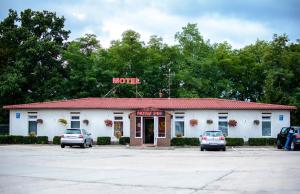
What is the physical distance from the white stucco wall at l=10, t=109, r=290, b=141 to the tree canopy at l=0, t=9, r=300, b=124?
9.35 meters

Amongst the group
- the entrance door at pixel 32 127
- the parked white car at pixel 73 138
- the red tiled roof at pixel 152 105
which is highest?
the red tiled roof at pixel 152 105

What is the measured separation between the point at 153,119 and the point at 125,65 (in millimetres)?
16088

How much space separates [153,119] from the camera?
39.9 m

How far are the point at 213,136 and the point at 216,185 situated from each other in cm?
1873

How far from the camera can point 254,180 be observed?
1323 centimetres

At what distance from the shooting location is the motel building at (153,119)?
3941cm

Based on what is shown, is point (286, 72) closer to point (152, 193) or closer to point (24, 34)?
point (24, 34)

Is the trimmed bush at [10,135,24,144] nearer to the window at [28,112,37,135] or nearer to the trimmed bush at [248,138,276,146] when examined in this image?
the window at [28,112,37,135]

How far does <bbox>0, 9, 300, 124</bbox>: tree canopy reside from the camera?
5156 centimetres

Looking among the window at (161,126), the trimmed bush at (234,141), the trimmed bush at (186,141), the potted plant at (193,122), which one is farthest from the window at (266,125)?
the window at (161,126)

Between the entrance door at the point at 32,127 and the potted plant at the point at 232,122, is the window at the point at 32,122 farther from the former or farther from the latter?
the potted plant at the point at 232,122

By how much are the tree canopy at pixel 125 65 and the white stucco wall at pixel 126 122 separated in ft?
30.7

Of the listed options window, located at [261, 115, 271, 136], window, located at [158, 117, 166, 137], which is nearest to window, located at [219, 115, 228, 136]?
window, located at [261, 115, 271, 136]

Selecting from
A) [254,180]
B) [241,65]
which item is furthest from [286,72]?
[254,180]
